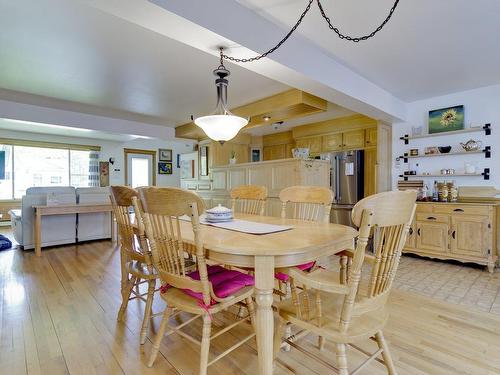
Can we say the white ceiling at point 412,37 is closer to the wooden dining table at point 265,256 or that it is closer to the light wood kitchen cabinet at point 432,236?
the wooden dining table at point 265,256

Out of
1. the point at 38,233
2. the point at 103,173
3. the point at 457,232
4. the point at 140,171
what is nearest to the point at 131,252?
the point at 38,233

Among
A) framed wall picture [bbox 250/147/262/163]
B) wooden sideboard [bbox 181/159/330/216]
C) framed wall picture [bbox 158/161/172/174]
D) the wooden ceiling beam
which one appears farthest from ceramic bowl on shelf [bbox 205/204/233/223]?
framed wall picture [bbox 158/161/172/174]

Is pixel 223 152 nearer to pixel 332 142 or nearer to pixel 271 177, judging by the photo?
pixel 271 177

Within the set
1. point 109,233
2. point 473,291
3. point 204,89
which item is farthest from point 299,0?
point 109,233

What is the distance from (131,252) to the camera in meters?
1.98

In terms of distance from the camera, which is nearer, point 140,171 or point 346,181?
point 346,181

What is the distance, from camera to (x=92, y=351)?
1.69 metres

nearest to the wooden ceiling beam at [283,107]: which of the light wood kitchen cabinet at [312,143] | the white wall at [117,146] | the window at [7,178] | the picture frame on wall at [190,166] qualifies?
the light wood kitchen cabinet at [312,143]

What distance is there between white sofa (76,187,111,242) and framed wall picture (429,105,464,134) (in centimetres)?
533

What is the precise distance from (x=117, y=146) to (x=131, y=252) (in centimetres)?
700

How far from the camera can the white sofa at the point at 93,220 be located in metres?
4.59

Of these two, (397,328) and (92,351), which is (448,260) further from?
(92,351)

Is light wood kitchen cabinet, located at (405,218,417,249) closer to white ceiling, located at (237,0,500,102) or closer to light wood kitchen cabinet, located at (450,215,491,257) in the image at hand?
light wood kitchen cabinet, located at (450,215,491,257)

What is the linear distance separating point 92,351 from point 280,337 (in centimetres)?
121
